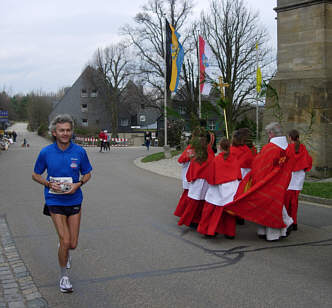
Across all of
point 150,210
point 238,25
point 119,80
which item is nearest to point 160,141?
point 238,25

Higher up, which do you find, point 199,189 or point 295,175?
point 295,175

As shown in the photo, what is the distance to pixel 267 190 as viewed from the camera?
6758 mm

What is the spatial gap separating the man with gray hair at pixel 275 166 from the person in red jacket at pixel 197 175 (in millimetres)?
845

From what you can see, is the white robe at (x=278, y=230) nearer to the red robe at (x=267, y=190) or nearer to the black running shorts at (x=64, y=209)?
the red robe at (x=267, y=190)

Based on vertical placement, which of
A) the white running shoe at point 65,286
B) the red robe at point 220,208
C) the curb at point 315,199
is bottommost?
the curb at point 315,199

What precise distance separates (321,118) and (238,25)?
19.5 metres

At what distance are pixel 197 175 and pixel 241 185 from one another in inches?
32.0

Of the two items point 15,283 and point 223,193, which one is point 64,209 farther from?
point 223,193

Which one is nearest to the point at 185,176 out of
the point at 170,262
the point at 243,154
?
the point at 243,154

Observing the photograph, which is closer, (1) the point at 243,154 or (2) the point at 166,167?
(1) the point at 243,154

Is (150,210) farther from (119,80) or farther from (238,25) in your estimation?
(119,80)

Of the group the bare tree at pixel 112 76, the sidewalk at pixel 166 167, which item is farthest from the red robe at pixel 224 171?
the bare tree at pixel 112 76

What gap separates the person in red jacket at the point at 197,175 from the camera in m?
7.39

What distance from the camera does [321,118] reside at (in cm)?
1568
